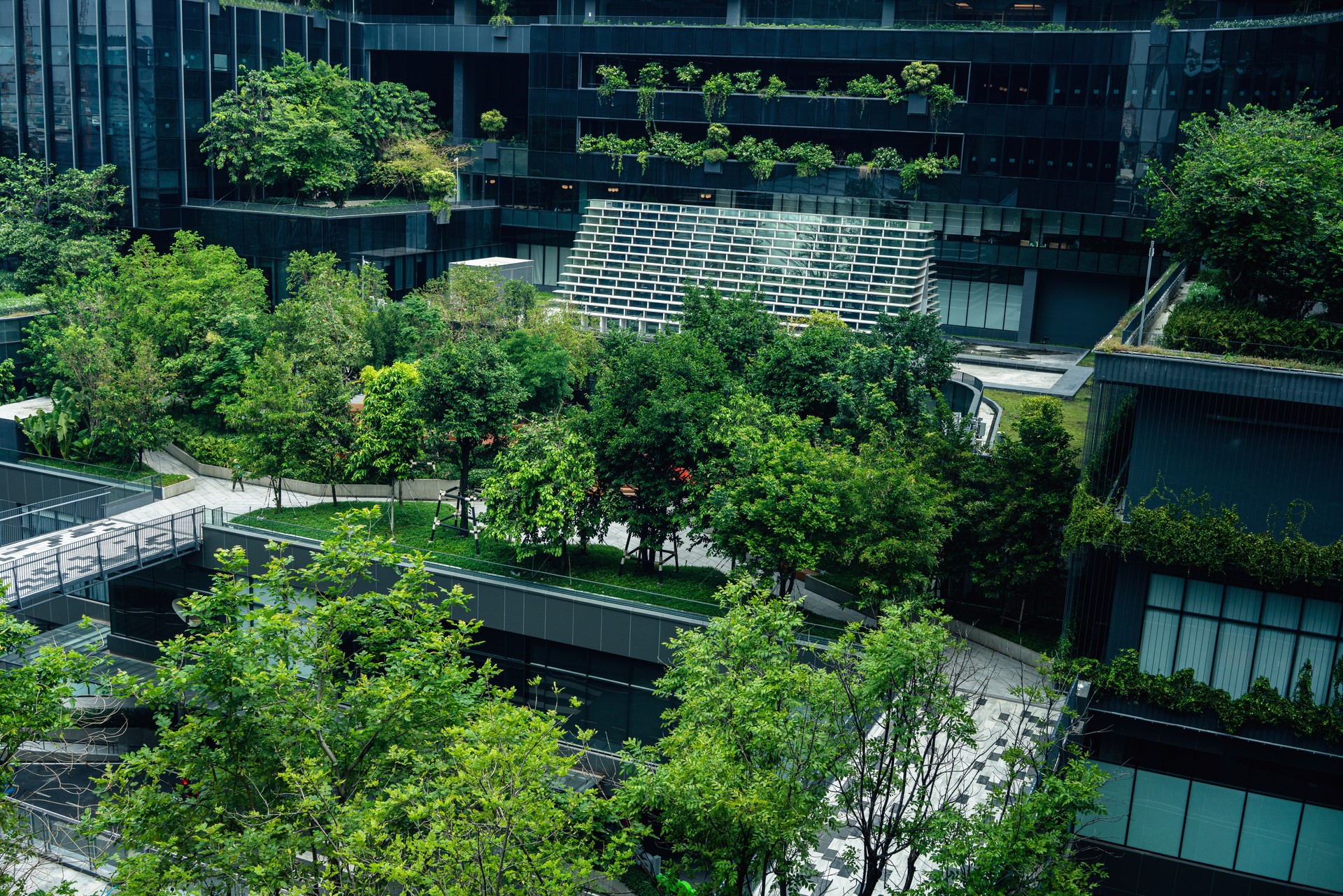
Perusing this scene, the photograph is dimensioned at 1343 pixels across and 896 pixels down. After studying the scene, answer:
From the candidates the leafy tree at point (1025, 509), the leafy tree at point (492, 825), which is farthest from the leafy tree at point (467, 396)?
the leafy tree at point (492, 825)

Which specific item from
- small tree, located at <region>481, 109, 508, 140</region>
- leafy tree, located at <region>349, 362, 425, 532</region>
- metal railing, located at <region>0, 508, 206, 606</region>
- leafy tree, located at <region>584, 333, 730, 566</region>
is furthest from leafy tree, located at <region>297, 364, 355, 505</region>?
small tree, located at <region>481, 109, 508, 140</region>

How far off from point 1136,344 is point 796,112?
3905 centimetres

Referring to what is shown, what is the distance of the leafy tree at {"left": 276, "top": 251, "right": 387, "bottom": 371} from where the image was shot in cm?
3988

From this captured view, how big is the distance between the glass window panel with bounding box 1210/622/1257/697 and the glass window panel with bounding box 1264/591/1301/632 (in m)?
0.36

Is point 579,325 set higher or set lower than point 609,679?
higher

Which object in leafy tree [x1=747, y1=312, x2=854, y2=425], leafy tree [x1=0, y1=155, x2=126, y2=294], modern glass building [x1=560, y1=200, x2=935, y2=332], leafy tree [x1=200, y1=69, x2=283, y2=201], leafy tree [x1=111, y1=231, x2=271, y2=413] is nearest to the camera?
leafy tree [x1=747, y1=312, x2=854, y2=425]

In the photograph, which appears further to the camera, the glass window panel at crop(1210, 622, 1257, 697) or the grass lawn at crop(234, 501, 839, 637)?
the grass lawn at crop(234, 501, 839, 637)

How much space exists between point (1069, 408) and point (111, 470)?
3269 cm

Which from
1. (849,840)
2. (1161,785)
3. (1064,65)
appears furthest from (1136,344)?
(1064,65)

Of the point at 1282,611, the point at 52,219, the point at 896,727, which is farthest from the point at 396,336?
the point at 1282,611

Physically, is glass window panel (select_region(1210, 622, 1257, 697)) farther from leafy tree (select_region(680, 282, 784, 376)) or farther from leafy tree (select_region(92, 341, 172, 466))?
leafy tree (select_region(92, 341, 172, 466))

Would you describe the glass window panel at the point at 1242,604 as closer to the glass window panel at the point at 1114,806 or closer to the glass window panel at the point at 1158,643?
the glass window panel at the point at 1158,643

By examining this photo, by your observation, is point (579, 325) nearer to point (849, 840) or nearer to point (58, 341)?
point (58, 341)

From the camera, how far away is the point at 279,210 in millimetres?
54750
